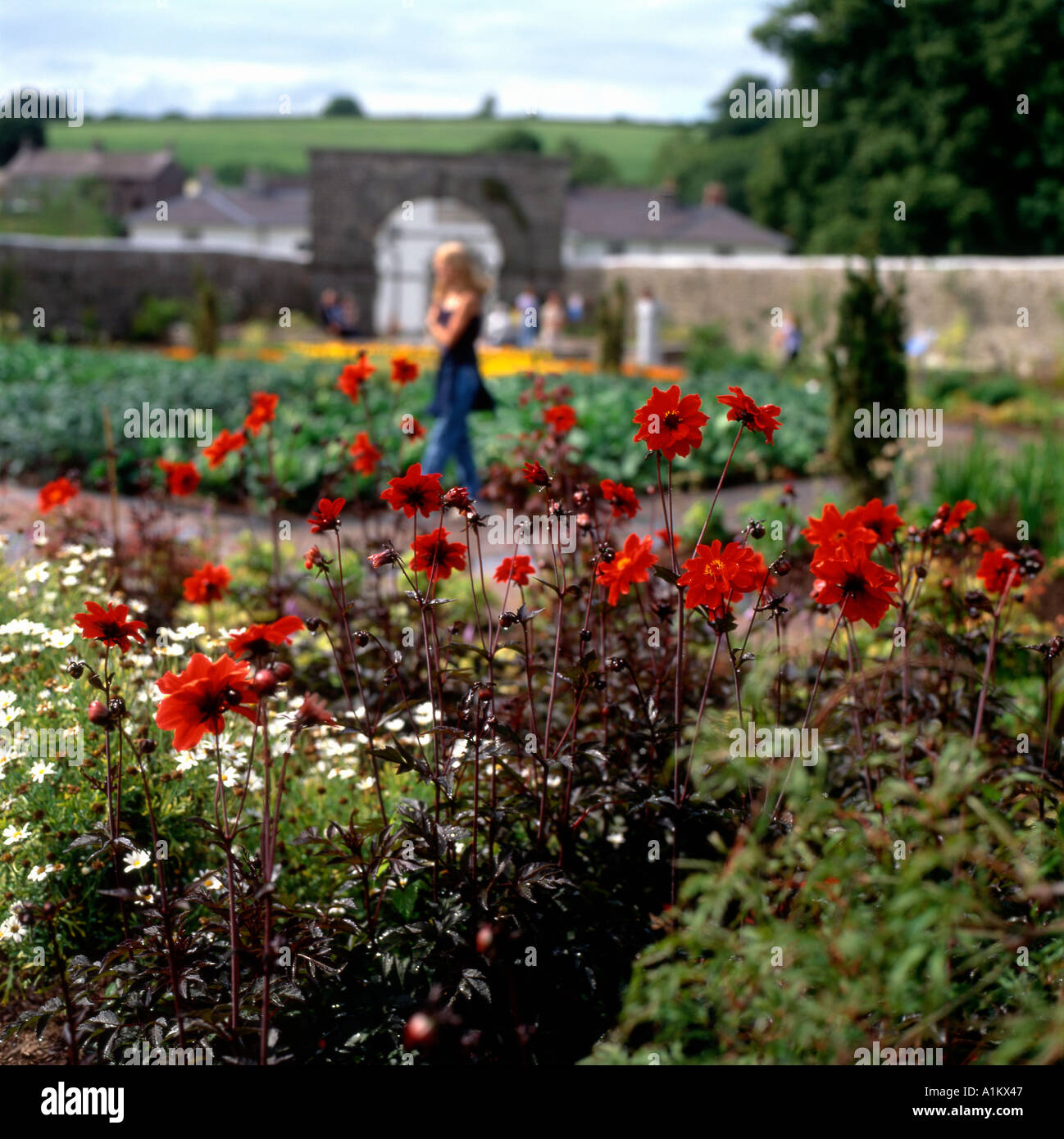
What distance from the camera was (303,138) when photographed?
84.2 meters

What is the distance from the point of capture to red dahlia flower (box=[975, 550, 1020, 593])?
9.12 feet

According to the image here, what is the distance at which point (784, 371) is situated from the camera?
16422mm

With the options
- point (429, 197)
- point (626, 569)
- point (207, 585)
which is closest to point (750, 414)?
point (626, 569)

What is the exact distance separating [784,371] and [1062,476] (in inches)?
389

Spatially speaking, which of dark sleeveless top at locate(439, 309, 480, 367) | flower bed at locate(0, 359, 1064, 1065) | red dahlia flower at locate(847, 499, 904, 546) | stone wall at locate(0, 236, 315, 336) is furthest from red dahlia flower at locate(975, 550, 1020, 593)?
stone wall at locate(0, 236, 315, 336)

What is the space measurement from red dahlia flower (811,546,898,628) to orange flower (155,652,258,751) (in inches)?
40.2

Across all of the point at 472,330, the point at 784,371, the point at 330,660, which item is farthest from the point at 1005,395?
the point at 330,660

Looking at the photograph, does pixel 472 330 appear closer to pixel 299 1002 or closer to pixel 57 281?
pixel 299 1002

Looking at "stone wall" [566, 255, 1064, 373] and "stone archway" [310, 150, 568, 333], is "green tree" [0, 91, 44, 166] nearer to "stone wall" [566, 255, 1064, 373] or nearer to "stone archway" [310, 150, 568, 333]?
"stone archway" [310, 150, 568, 333]

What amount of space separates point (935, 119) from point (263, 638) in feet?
121

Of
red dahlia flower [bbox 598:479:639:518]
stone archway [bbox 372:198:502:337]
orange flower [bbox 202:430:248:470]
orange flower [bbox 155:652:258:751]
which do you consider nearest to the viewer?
orange flower [bbox 155:652:258:751]

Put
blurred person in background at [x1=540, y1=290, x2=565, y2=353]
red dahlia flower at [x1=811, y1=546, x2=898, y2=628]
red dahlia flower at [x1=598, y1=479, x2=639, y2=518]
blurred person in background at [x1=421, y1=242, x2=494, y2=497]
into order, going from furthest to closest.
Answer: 1. blurred person in background at [x1=540, y1=290, x2=565, y2=353]
2. blurred person in background at [x1=421, y1=242, x2=494, y2=497]
3. red dahlia flower at [x1=598, y1=479, x2=639, y2=518]
4. red dahlia flower at [x1=811, y1=546, x2=898, y2=628]
